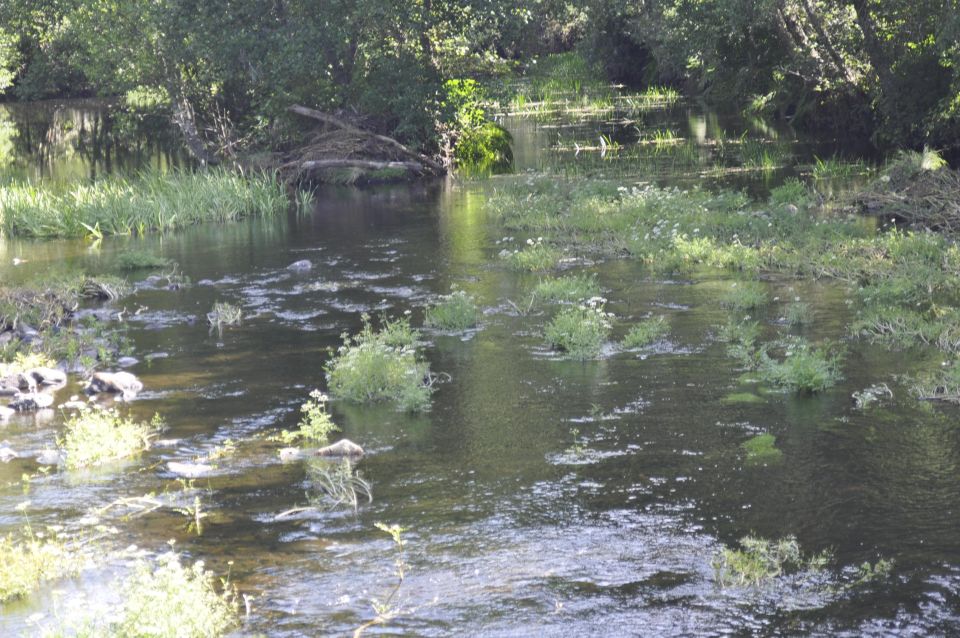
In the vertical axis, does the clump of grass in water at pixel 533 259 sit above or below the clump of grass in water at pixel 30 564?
above

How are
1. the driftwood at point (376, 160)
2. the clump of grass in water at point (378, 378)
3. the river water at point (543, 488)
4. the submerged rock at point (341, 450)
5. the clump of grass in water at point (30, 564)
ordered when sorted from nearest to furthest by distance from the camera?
the river water at point (543, 488)
the clump of grass in water at point (30, 564)
the submerged rock at point (341, 450)
the clump of grass in water at point (378, 378)
the driftwood at point (376, 160)

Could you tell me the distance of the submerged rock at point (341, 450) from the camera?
991 centimetres

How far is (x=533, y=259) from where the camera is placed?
17953mm

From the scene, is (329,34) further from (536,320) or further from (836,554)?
(836,554)

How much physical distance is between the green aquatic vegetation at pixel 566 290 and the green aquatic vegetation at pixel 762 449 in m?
5.89

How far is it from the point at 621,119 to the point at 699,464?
3836cm

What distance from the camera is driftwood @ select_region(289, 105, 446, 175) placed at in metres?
33.1

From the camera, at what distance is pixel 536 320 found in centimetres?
1459

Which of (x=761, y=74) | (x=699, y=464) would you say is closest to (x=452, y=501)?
(x=699, y=464)

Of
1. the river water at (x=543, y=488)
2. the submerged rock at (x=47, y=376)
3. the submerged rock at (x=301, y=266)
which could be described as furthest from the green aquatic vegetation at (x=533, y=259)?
the submerged rock at (x=47, y=376)

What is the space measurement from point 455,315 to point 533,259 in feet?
12.7

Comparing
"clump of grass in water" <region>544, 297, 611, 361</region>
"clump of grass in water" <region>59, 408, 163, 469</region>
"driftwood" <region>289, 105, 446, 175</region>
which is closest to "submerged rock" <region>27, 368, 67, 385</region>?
"clump of grass in water" <region>59, 408, 163, 469</region>

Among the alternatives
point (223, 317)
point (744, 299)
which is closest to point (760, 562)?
point (744, 299)

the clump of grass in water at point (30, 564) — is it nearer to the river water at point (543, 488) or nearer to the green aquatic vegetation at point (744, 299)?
the river water at point (543, 488)
